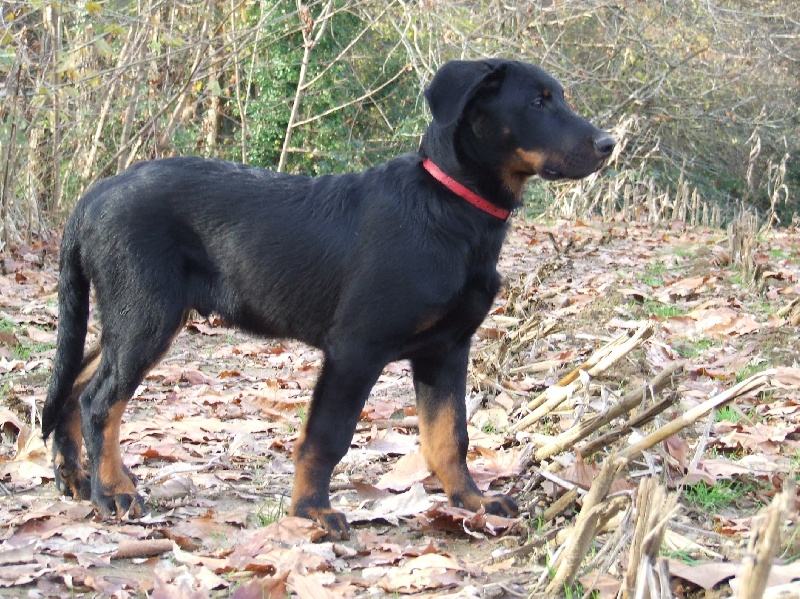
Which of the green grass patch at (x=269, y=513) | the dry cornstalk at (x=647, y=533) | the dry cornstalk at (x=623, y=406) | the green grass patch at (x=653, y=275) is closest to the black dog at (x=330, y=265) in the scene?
the green grass patch at (x=269, y=513)

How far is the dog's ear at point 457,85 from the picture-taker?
Answer: 12.1 ft

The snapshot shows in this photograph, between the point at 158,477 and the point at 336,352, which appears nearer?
the point at 336,352

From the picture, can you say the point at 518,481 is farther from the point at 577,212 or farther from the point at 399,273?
the point at 577,212

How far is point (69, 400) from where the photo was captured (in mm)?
4012

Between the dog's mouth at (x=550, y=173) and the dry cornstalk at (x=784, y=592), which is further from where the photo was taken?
the dog's mouth at (x=550, y=173)

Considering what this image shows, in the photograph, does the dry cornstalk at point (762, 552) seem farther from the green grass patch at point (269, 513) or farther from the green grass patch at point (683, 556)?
the green grass patch at point (269, 513)

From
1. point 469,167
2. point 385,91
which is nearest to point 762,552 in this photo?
point 469,167

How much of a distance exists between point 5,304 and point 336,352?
5.00m

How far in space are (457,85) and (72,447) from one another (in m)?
2.24

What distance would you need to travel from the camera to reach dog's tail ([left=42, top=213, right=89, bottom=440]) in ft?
12.9

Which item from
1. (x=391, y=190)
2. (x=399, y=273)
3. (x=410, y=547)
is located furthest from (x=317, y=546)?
(x=391, y=190)

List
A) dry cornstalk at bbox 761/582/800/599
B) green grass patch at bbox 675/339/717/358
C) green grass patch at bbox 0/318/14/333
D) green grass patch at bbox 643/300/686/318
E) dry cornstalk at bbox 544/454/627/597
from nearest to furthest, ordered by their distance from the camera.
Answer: dry cornstalk at bbox 761/582/800/599 < dry cornstalk at bbox 544/454/627/597 < green grass patch at bbox 675/339/717/358 < green grass patch at bbox 0/318/14/333 < green grass patch at bbox 643/300/686/318

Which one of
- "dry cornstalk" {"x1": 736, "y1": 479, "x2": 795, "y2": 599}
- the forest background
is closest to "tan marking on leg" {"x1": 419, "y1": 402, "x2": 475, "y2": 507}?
"dry cornstalk" {"x1": 736, "y1": 479, "x2": 795, "y2": 599}

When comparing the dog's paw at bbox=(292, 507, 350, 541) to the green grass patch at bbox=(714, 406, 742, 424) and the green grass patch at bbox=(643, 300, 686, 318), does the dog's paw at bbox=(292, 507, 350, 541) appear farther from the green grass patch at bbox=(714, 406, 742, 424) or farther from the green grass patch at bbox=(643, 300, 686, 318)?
the green grass patch at bbox=(643, 300, 686, 318)
